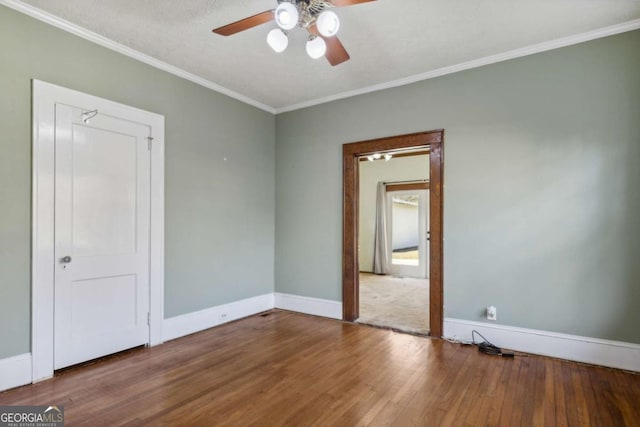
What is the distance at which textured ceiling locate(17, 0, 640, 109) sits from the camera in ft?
8.80

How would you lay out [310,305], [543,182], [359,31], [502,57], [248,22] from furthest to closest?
[310,305] < [502,57] < [543,182] < [359,31] < [248,22]

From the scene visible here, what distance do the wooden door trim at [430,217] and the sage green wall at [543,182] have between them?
0.28 feet

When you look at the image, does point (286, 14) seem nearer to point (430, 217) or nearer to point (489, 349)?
point (430, 217)

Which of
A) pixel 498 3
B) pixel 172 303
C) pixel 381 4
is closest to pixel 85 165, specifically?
pixel 172 303

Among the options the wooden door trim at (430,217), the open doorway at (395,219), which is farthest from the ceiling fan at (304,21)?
the open doorway at (395,219)

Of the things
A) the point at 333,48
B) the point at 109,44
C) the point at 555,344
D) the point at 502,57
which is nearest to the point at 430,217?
the point at 555,344

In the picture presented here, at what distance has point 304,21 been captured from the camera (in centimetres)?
239

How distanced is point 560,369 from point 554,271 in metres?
0.86

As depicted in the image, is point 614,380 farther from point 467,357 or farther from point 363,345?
point 363,345

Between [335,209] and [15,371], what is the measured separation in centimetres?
348

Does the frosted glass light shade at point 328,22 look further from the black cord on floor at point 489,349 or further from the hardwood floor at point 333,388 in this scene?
the black cord on floor at point 489,349

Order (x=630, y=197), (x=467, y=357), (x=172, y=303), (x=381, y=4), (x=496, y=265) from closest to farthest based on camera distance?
(x=381, y=4) < (x=630, y=197) < (x=467, y=357) < (x=496, y=265) < (x=172, y=303)

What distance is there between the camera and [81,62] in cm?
304

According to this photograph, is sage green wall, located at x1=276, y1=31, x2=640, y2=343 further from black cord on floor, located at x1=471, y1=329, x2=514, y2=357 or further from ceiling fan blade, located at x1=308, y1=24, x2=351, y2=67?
ceiling fan blade, located at x1=308, y1=24, x2=351, y2=67
